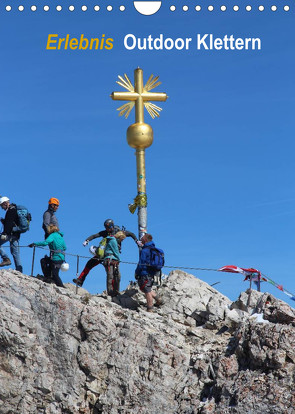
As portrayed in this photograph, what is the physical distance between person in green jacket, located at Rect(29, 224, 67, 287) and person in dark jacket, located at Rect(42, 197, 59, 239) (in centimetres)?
48

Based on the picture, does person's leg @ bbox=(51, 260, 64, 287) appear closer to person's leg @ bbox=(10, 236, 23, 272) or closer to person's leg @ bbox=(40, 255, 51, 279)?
person's leg @ bbox=(40, 255, 51, 279)

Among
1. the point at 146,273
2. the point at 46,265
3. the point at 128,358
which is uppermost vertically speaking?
the point at 46,265

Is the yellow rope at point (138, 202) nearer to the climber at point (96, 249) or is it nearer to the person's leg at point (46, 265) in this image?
the climber at point (96, 249)

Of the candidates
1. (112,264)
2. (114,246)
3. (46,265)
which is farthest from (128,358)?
(46,265)

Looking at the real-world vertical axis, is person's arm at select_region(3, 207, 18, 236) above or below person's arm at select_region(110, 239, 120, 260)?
above

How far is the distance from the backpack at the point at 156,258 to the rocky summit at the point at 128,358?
1.52 m

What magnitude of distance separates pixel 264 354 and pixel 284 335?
2.33ft

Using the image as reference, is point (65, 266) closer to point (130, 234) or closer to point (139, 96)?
point (130, 234)

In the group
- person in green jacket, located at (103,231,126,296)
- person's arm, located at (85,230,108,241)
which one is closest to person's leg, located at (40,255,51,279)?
person's arm, located at (85,230,108,241)

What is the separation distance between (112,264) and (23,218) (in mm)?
3028

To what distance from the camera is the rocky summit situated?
21.3m

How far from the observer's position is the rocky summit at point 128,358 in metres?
21.3

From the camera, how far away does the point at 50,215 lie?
25.3m

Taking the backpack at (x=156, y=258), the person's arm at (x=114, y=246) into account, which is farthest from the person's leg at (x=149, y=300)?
the person's arm at (x=114, y=246)
